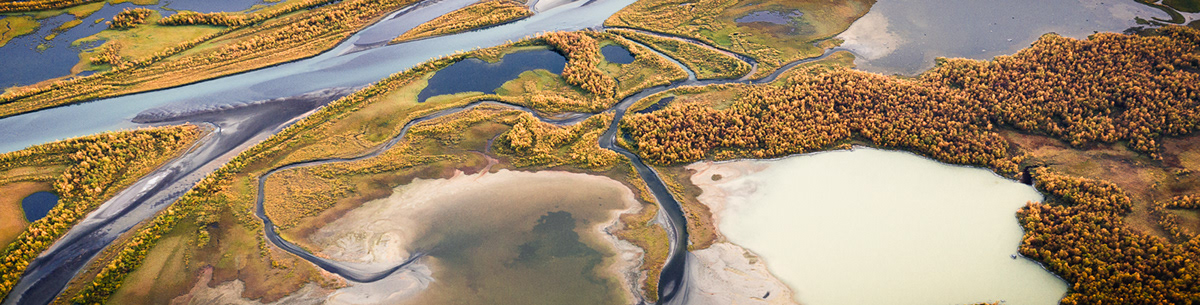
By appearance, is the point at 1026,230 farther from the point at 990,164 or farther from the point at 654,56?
the point at 654,56

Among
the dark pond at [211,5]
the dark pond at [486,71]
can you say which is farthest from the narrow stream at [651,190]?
the dark pond at [211,5]

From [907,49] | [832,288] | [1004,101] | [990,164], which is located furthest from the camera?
[907,49]

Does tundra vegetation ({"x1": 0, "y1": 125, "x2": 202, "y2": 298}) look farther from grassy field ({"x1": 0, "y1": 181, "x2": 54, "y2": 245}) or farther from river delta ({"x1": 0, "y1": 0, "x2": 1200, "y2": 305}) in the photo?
river delta ({"x1": 0, "y1": 0, "x2": 1200, "y2": 305})

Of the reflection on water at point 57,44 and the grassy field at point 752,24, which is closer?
the reflection on water at point 57,44

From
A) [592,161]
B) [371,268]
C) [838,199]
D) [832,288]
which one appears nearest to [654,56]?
[592,161]

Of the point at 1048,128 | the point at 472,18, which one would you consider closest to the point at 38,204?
the point at 472,18

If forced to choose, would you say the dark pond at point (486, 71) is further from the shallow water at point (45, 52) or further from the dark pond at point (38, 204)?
the shallow water at point (45, 52)
